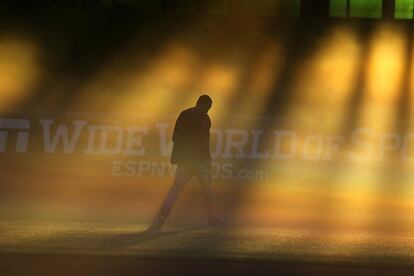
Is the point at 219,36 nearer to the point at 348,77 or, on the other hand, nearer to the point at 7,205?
the point at 348,77

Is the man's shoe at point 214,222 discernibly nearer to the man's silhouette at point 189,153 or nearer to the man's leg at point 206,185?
the man's leg at point 206,185

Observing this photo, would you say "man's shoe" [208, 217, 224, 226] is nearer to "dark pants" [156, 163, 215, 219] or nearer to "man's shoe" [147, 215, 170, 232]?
"dark pants" [156, 163, 215, 219]

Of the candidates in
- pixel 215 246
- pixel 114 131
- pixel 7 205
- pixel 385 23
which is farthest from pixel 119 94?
pixel 215 246

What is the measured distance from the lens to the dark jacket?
11992mm

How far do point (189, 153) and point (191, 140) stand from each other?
19 centimetres

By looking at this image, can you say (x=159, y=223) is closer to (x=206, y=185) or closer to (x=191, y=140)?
(x=206, y=185)

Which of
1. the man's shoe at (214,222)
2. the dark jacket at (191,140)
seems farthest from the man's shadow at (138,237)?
the dark jacket at (191,140)

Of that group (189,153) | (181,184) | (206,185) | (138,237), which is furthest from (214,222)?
(138,237)

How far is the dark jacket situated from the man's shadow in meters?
0.94

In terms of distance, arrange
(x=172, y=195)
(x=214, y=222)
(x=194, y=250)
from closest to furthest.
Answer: (x=194, y=250) → (x=172, y=195) → (x=214, y=222)

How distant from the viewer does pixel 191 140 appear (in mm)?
12070

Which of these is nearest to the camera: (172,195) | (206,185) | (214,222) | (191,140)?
(172,195)

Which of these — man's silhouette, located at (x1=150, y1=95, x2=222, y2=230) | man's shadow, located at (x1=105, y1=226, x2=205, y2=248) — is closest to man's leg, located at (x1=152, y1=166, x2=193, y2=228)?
man's silhouette, located at (x1=150, y1=95, x2=222, y2=230)

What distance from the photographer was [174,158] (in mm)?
12062
